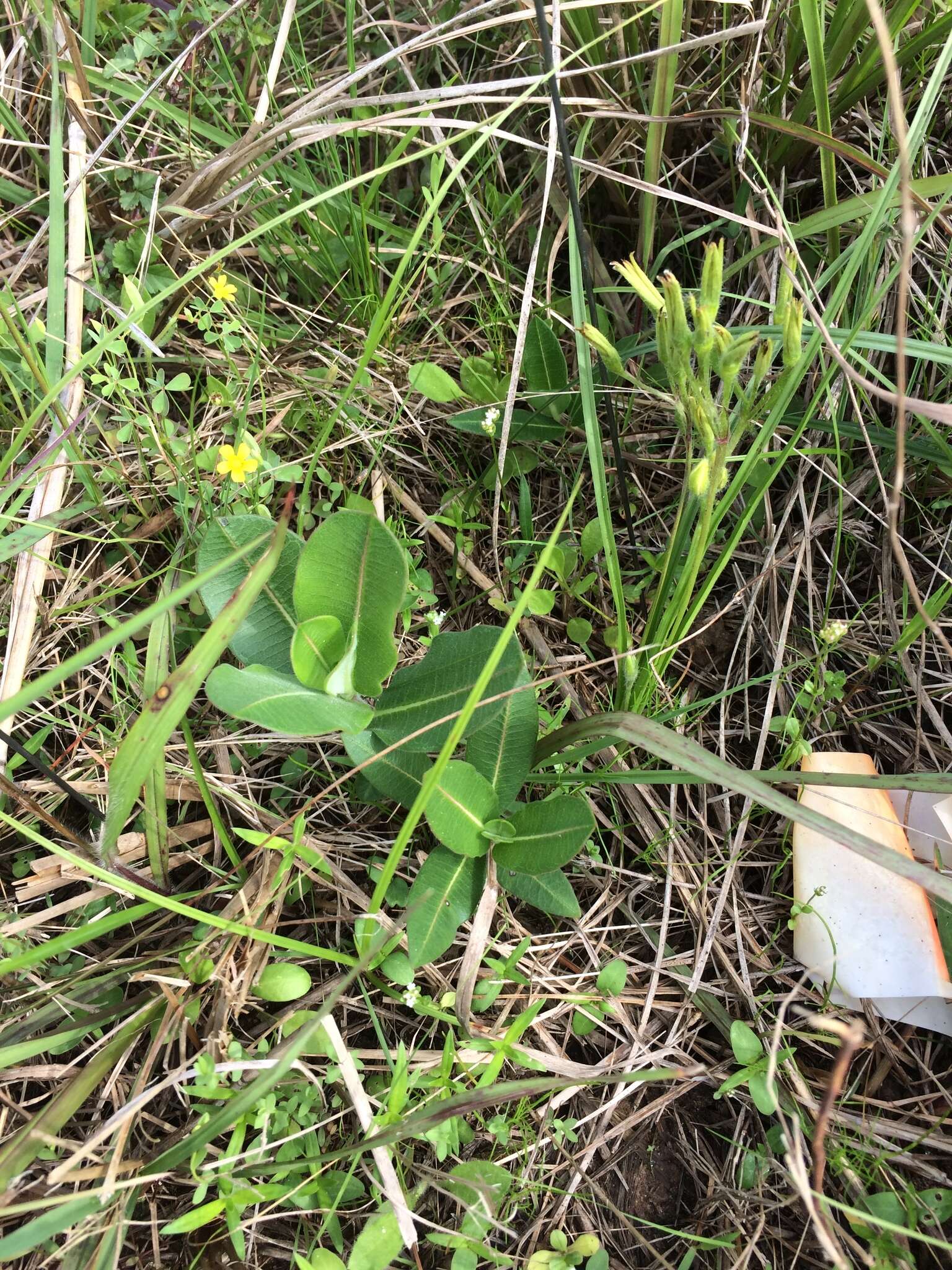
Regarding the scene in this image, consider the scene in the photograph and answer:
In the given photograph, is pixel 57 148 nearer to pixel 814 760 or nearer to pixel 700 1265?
pixel 814 760

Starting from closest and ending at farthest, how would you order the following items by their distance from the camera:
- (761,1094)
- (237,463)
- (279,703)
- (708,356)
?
1. (708,356)
2. (279,703)
3. (761,1094)
4. (237,463)

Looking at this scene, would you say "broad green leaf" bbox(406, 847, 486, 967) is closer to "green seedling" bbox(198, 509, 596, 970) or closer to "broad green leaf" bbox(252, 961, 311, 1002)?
"green seedling" bbox(198, 509, 596, 970)

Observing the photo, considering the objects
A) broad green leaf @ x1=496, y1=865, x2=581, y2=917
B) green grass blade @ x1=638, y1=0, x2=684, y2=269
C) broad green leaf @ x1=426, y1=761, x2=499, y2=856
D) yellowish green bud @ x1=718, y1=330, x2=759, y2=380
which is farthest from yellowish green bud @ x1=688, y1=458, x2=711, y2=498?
green grass blade @ x1=638, y1=0, x2=684, y2=269

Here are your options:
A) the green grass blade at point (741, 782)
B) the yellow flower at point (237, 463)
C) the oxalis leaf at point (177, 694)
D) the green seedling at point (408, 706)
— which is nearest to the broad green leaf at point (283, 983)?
the green seedling at point (408, 706)

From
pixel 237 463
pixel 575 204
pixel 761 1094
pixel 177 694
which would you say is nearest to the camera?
pixel 177 694

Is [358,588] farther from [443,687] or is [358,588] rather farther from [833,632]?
[833,632]

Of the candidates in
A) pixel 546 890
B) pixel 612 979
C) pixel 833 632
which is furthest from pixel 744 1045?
pixel 833 632

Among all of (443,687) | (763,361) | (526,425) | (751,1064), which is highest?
(763,361)
